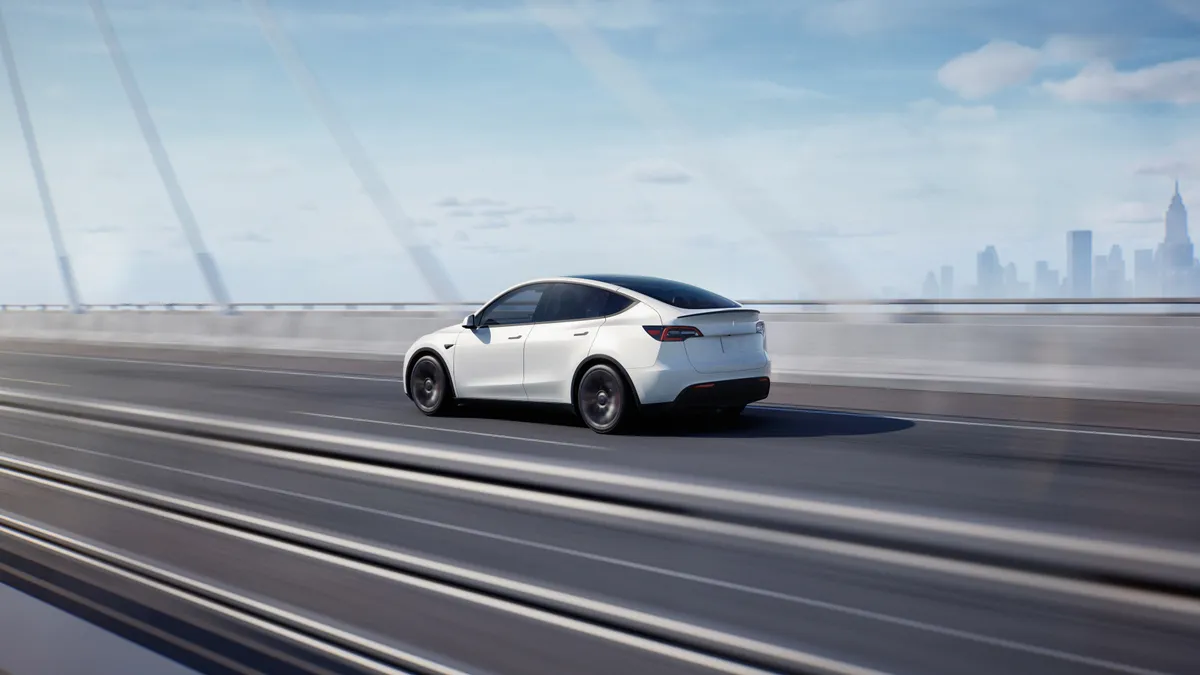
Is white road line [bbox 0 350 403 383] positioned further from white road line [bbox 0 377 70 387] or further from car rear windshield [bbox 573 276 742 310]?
car rear windshield [bbox 573 276 742 310]

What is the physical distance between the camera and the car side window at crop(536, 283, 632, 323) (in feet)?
38.4

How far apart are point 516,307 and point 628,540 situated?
634 cm

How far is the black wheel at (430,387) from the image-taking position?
1316cm

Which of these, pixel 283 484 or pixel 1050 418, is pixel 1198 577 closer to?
pixel 283 484

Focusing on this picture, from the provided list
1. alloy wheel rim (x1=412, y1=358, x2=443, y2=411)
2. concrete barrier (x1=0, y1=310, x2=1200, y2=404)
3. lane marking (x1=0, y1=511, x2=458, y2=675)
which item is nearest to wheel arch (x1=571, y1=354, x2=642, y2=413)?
alloy wheel rim (x1=412, y1=358, x2=443, y2=411)

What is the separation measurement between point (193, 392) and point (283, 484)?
9.23m

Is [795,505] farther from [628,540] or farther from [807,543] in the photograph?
[628,540]

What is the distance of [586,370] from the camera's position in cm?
1169

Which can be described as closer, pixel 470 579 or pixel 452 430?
pixel 470 579

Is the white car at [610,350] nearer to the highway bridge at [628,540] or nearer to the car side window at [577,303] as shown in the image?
the car side window at [577,303]

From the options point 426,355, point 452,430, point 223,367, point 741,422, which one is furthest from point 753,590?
point 223,367

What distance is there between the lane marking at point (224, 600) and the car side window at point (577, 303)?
19.0 ft

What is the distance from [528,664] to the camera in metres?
4.48

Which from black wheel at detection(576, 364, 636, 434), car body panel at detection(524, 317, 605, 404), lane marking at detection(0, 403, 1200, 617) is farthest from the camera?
car body panel at detection(524, 317, 605, 404)
